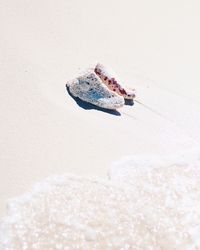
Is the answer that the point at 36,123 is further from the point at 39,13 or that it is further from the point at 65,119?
the point at 39,13

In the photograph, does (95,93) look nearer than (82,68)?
Yes

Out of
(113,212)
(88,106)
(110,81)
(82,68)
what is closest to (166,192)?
(113,212)

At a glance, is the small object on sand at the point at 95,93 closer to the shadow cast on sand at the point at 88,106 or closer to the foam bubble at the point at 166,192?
the shadow cast on sand at the point at 88,106

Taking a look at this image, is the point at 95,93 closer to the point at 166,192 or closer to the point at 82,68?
the point at 82,68

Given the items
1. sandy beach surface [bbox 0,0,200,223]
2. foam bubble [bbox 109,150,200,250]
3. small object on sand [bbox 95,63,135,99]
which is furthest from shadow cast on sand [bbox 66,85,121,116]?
foam bubble [bbox 109,150,200,250]

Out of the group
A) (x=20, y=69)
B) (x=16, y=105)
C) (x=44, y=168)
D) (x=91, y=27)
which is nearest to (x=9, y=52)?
(x=20, y=69)

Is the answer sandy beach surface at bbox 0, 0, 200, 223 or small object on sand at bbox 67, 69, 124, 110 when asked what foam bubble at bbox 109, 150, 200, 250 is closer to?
sandy beach surface at bbox 0, 0, 200, 223
